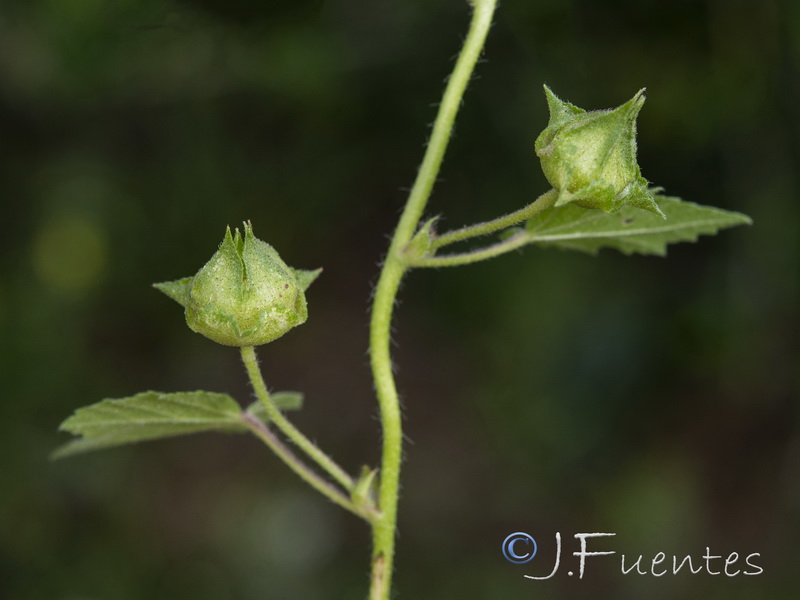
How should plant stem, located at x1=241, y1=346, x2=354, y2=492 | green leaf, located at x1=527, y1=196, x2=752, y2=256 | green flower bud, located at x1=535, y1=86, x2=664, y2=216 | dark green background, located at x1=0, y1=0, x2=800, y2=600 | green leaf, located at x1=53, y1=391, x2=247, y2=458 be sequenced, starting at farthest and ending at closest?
dark green background, located at x1=0, y1=0, x2=800, y2=600 < green leaf, located at x1=527, y1=196, x2=752, y2=256 < green leaf, located at x1=53, y1=391, x2=247, y2=458 < plant stem, located at x1=241, y1=346, x2=354, y2=492 < green flower bud, located at x1=535, y1=86, x2=664, y2=216

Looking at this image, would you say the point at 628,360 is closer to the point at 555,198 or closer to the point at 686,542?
the point at 686,542

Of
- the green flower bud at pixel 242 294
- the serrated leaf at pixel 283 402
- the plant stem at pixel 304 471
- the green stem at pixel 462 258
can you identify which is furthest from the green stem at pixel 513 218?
the serrated leaf at pixel 283 402

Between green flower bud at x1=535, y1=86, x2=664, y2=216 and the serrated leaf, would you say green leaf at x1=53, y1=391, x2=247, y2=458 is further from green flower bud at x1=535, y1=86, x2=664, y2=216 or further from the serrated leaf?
green flower bud at x1=535, y1=86, x2=664, y2=216

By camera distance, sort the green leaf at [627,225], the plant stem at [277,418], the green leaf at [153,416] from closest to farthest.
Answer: the plant stem at [277,418] → the green leaf at [153,416] → the green leaf at [627,225]

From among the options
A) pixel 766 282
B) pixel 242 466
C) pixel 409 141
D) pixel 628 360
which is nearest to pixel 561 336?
pixel 628 360

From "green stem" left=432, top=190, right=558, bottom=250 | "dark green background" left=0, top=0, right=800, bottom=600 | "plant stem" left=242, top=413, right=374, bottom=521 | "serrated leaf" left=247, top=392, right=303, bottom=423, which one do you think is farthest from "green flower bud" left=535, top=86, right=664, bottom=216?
"dark green background" left=0, top=0, right=800, bottom=600

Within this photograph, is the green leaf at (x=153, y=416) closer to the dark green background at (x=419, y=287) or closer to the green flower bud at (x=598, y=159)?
the green flower bud at (x=598, y=159)

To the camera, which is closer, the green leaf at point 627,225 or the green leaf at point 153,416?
the green leaf at point 153,416
